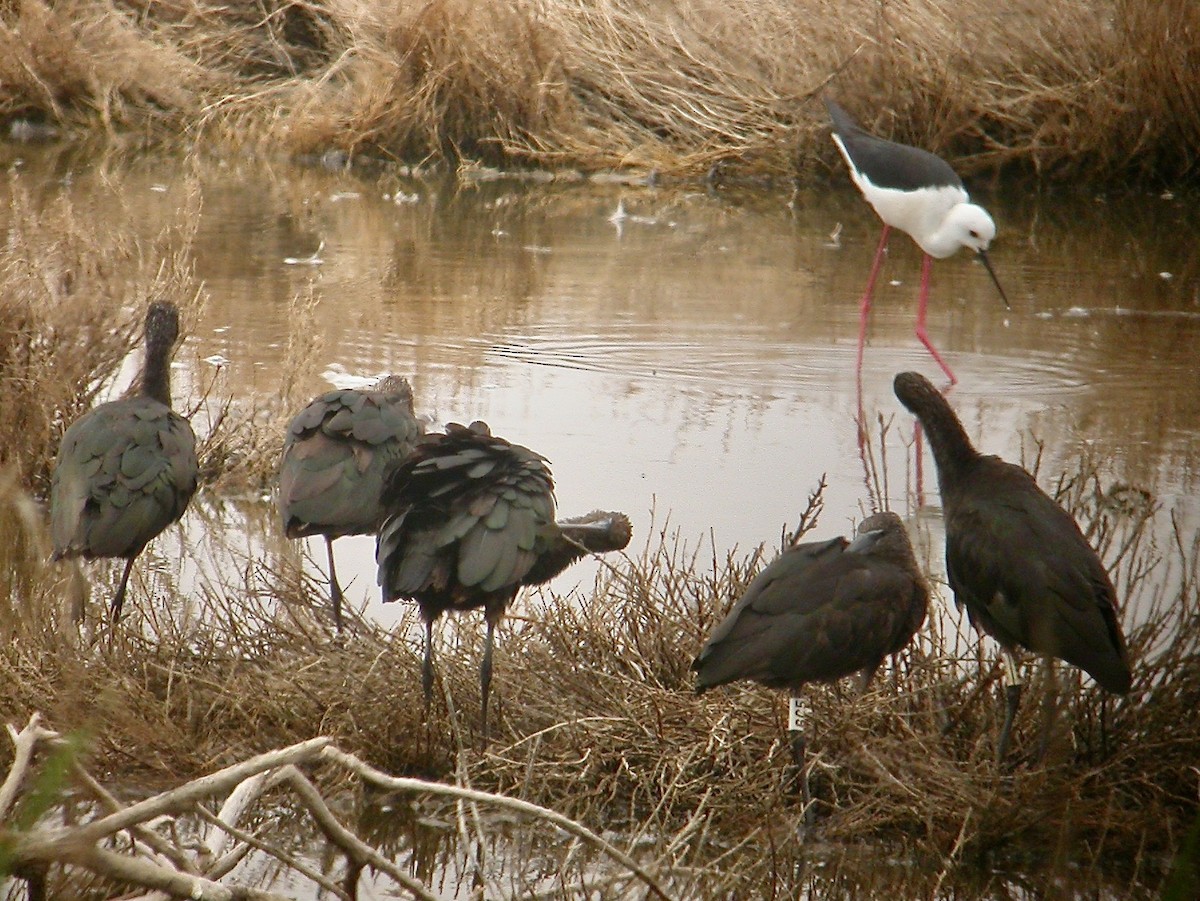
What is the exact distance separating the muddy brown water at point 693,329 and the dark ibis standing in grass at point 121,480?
50cm

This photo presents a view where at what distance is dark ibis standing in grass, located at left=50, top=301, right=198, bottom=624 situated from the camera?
15.1 feet

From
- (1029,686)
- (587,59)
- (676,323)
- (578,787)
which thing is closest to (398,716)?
(578,787)

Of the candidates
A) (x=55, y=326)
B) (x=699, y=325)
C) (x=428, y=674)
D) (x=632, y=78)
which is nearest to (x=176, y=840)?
(x=428, y=674)

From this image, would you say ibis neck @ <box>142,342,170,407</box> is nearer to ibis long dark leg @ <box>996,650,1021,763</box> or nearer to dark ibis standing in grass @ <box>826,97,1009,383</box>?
ibis long dark leg @ <box>996,650,1021,763</box>

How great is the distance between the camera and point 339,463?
189 inches

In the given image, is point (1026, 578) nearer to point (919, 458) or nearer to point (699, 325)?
point (919, 458)

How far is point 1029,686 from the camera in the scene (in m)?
4.13

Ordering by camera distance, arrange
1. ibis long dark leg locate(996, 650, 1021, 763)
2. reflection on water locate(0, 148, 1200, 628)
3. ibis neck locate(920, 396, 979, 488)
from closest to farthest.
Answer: ibis long dark leg locate(996, 650, 1021, 763), ibis neck locate(920, 396, 979, 488), reflection on water locate(0, 148, 1200, 628)

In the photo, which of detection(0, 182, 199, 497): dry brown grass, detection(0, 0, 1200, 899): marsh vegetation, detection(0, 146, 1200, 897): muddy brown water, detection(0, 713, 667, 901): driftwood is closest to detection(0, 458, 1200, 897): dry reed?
detection(0, 0, 1200, 899): marsh vegetation

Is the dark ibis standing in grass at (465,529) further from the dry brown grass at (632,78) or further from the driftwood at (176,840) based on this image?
the dry brown grass at (632,78)

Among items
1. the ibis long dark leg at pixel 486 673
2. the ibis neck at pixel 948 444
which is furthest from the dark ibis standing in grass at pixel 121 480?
the ibis neck at pixel 948 444

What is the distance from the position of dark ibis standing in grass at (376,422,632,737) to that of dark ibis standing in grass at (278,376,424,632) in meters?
0.38

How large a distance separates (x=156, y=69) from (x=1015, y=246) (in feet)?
31.1

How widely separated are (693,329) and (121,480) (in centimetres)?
507
